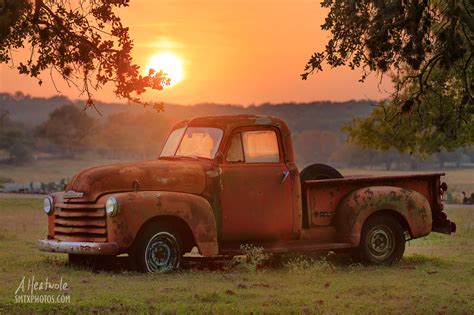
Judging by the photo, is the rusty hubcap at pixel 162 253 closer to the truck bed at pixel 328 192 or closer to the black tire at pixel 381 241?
the truck bed at pixel 328 192

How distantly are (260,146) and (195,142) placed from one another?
1.06 metres

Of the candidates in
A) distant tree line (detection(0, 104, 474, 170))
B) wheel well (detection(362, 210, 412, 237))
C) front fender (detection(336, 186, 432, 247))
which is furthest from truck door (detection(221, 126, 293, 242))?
distant tree line (detection(0, 104, 474, 170))

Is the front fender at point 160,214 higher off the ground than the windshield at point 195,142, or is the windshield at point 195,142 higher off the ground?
the windshield at point 195,142

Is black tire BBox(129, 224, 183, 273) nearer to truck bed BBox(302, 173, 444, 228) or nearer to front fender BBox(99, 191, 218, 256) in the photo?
front fender BBox(99, 191, 218, 256)

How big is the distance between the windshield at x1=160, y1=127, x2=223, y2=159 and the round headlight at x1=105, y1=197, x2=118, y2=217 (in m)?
1.87

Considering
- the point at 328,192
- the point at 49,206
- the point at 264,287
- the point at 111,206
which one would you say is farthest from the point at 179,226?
the point at 328,192

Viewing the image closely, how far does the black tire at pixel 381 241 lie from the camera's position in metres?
15.5

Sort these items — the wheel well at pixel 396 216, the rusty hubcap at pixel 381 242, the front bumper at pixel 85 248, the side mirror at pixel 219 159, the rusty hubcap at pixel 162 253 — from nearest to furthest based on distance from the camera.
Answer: the front bumper at pixel 85 248, the rusty hubcap at pixel 162 253, the side mirror at pixel 219 159, the rusty hubcap at pixel 381 242, the wheel well at pixel 396 216

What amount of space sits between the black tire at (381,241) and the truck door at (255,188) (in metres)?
1.53

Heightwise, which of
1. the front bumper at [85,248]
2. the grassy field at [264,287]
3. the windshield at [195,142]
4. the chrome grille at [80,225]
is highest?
the windshield at [195,142]

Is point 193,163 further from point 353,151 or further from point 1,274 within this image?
point 353,151

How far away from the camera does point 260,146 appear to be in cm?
1475

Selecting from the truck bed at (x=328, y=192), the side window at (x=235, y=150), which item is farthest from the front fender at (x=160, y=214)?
the truck bed at (x=328, y=192)

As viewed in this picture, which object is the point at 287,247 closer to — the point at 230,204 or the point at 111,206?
the point at 230,204
